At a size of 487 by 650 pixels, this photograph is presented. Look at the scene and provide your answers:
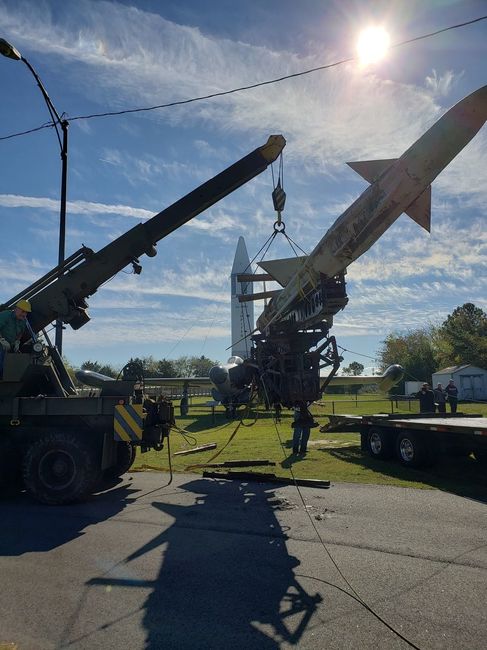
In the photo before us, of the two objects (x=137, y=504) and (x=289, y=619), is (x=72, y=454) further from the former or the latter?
(x=289, y=619)

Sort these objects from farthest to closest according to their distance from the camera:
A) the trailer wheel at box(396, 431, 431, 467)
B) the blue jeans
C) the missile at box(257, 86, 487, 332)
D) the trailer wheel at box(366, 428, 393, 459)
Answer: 1. the blue jeans
2. the trailer wheel at box(366, 428, 393, 459)
3. the trailer wheel at box(396, 431, 431, 467)
4. the missile at box(257, 86, 487, 332)

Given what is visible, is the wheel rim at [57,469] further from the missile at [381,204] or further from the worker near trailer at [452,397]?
the worker near trailer at [452,397]

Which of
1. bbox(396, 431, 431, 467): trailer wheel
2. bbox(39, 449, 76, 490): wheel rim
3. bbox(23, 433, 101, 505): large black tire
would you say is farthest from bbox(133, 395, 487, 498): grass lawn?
bbox(39, 449, 76, 490): wheel rim

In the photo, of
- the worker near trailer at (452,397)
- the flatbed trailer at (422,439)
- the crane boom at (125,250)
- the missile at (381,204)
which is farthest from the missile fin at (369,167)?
the worker near trailer at (452,397)

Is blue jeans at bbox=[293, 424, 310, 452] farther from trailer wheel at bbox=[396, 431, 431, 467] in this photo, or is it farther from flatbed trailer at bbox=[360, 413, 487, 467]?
trailer wheel at bbox=[396, 431, 431, 467]

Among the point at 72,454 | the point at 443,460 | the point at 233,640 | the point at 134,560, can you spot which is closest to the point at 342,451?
the point at 443,460

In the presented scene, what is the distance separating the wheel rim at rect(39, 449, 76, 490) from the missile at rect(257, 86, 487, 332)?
485cm

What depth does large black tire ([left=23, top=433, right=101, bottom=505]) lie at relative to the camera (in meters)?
7.25

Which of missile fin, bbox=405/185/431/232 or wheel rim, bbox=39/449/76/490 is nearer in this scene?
wheel rim, bbox=39/449/76/490

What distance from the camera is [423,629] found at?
3350 millimetres

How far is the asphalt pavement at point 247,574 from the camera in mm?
3365

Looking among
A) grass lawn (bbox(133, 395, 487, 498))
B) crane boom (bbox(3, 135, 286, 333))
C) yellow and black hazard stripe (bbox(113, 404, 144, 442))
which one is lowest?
grass lawn (bbox(133, 395, 487, 498))

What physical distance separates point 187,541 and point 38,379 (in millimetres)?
4213

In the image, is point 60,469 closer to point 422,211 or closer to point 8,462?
point 8,462
